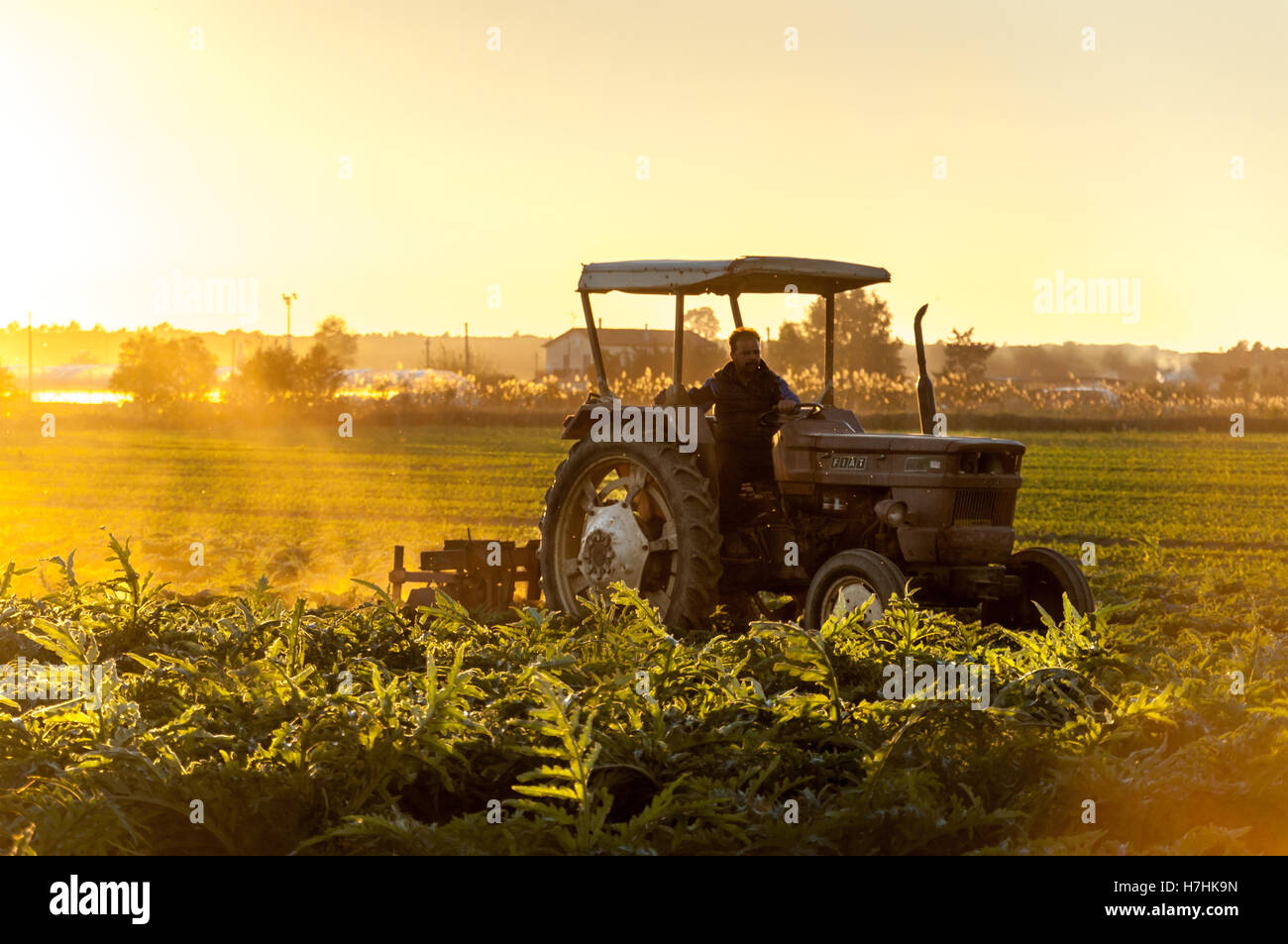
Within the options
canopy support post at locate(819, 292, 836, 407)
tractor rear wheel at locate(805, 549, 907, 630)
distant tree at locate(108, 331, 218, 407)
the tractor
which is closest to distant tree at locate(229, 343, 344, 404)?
distant tree at locate(108, 331, 218, 407)

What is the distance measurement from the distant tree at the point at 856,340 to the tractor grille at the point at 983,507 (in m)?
76.6

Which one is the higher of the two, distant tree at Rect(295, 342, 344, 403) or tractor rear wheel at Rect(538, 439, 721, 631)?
distant tree at Rect(295, 342, 344, 403)

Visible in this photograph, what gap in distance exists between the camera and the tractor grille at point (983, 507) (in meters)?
8.21

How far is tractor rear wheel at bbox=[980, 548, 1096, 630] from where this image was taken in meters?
7.96

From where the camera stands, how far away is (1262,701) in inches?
156

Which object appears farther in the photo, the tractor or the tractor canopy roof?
the tractor canopy roof

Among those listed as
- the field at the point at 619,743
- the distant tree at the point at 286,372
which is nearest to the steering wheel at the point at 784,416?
the field at the point at 619,743

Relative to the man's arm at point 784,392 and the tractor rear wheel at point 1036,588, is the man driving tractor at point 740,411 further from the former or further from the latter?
the tractor rear wheel at point 1036,588

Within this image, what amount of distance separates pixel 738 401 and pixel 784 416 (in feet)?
1.07

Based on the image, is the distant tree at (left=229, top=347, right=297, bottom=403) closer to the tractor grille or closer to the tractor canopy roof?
the tractor canopy roof

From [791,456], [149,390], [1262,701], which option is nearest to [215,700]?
[1262,701]

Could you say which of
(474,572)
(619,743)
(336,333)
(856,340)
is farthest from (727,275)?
(336,333)

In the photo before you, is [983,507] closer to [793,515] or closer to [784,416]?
[793,515]

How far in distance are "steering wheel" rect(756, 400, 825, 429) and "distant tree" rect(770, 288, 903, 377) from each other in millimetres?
76404
